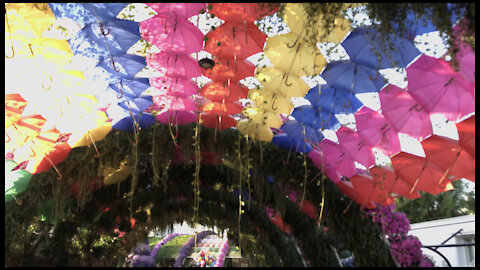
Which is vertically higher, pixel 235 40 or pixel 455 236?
pixel 235 40

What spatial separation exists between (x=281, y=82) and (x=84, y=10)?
2.09 meters

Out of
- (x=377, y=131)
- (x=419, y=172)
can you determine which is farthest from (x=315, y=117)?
(x=419, y=172)

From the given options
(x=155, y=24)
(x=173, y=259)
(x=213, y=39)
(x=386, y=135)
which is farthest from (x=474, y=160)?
(x=173, y=259)

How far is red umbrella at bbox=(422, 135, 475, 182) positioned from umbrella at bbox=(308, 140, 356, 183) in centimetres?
128

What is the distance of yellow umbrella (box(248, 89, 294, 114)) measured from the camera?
14.1 feet

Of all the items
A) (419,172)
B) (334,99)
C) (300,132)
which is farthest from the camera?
(300,132)

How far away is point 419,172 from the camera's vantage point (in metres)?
4.54

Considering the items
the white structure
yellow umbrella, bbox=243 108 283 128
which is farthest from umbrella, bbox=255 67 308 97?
the white structure

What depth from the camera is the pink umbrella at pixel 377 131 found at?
4320mm

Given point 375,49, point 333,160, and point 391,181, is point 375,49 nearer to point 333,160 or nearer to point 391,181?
point 333,160

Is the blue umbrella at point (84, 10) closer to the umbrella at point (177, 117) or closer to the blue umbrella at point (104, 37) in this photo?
the blue umbrella at point (104, 37)

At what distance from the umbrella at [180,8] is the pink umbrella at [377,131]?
2447mm

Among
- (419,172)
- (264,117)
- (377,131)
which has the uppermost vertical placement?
(264,117)

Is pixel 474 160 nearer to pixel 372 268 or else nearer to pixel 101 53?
pixel 372 268
